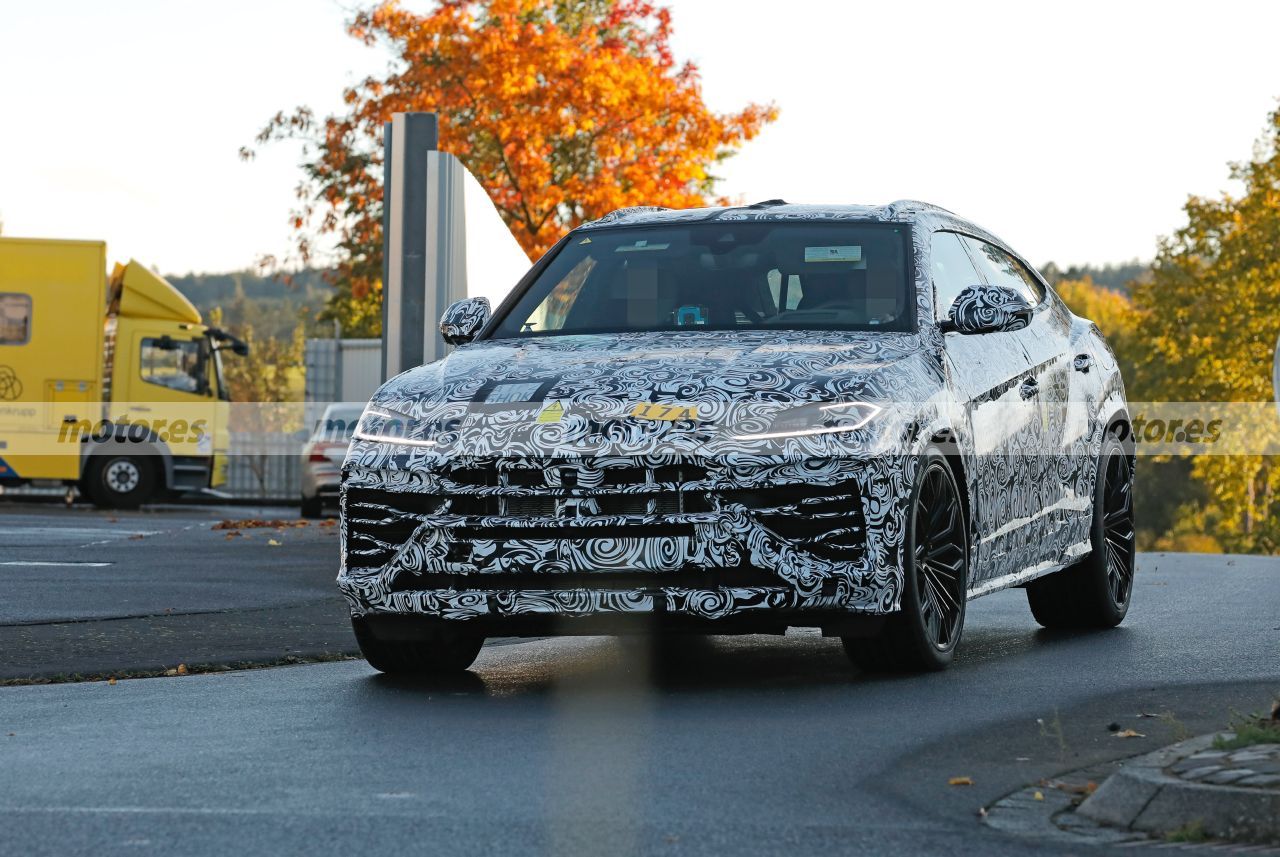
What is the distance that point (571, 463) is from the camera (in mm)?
7195

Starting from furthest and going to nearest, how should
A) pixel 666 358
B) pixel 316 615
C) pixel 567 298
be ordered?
pixel 316 615 → pixel 567 298 → pixel 666 358

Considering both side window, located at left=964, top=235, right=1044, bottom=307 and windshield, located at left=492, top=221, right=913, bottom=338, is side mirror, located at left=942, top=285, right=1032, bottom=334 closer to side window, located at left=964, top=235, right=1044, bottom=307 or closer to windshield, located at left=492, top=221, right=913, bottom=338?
windshield, located at left=492, top=221, right=913, bottom=338

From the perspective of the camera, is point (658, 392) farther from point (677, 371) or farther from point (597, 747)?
point (597, 747)

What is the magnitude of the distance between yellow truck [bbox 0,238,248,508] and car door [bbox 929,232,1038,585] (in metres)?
22.1

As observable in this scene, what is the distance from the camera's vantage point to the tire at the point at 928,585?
299 inches

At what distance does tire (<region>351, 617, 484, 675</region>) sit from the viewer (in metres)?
8.07

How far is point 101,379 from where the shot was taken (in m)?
29.8

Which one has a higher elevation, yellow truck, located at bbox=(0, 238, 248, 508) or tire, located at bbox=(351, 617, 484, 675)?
yellow truck, located at bbox=(0, 238, 248, 508)

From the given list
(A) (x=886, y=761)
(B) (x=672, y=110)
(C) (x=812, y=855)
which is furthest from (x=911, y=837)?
(B) (x=672, y=110)

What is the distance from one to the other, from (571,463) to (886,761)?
1.66 metres

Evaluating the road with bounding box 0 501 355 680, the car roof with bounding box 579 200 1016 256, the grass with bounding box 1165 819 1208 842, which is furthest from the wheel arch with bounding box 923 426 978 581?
the grass with bounding box 1165 819 1208 842

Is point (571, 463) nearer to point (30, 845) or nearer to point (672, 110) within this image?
point (30, 845)

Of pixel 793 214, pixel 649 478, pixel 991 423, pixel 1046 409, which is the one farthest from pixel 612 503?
pixel 1046 409

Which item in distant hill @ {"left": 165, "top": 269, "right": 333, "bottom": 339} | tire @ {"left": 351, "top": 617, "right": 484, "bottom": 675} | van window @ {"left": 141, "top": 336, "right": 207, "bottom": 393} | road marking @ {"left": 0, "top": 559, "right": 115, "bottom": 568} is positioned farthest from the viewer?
distant hill @ {"left": 165, "top": 269, "right": 333, "bottom": 339}
